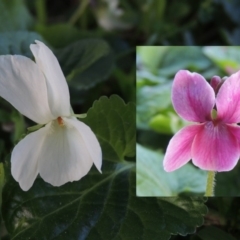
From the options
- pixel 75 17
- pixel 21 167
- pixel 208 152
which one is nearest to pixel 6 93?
pixel 21 167

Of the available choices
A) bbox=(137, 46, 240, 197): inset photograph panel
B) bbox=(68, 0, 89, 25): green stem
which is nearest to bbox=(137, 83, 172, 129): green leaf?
bbox=(137, 46, 240, 197): inset photograph panel

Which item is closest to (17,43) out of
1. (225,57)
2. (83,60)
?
(83,60)

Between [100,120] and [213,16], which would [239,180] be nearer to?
[100,120]

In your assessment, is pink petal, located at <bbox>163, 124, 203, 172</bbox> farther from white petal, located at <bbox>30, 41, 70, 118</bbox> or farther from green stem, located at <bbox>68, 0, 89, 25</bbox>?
green stem, located at <bbox>68, 0, 89, 25</bbox>

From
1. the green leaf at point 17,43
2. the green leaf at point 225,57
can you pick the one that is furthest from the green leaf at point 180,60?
the green leaf at point 17,43

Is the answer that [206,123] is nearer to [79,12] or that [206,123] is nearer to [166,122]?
[166,122]

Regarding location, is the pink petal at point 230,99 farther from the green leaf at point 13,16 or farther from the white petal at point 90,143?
the green leaf at point 13,16

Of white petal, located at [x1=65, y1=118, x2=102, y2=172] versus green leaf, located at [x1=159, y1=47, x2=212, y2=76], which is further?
green leaf, located at [x1=159, y1=47, x2=212, y2=76]
